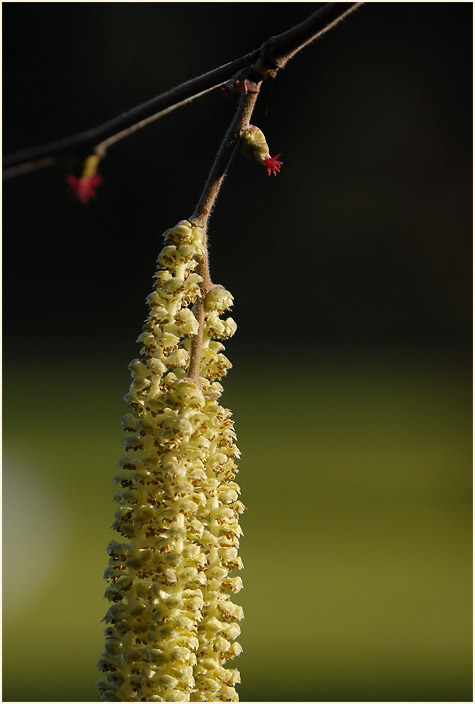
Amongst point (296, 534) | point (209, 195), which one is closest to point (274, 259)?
point (296, 534)

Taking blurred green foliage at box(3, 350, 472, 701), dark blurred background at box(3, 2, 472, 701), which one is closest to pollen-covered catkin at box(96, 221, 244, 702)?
blurred green foliage at box(3, 350, 472, 701)

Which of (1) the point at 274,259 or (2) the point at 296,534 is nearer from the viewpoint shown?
(2) the point at 296,534

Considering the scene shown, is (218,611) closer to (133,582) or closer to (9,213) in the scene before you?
(133,582)

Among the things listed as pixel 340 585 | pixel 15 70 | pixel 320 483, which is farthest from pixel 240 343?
pixel 340 585

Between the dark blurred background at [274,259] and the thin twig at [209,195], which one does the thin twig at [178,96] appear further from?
the dark blurred background at [274,259]

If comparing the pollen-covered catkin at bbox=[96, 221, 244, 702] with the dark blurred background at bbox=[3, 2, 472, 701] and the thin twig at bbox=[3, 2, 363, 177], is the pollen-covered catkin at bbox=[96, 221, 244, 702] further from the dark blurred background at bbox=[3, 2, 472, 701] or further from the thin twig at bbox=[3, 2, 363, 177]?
the dark blurred background at bbox=[3, 2, 472, 701]

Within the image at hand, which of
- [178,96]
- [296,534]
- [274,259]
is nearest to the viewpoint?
[178,96]

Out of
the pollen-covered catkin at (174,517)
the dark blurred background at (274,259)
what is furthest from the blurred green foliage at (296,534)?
the pollen-covered catkin at (174,517)

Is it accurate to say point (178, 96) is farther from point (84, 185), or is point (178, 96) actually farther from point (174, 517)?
point (174, 517)
